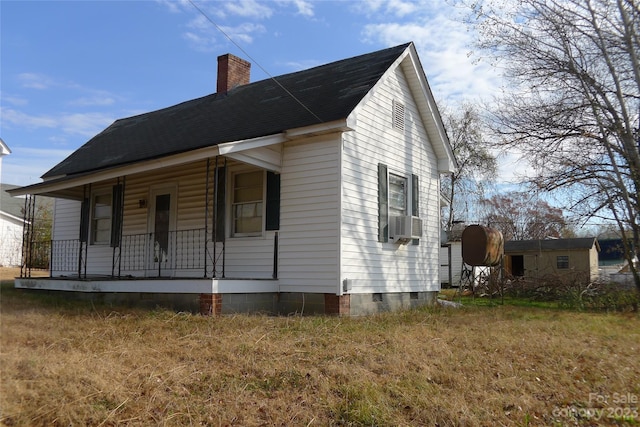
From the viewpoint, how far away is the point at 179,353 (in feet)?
19.7

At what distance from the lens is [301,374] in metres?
5.29

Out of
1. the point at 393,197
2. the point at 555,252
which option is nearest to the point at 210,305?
the point at 393,197

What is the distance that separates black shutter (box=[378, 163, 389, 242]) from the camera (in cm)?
1084

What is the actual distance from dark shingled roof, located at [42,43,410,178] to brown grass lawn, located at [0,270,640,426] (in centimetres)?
418

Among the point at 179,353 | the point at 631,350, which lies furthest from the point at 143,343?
the point at 631,350

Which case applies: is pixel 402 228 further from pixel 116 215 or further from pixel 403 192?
pixel 116 215

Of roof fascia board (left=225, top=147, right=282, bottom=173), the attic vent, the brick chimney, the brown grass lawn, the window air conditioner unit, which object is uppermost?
the brick chimney

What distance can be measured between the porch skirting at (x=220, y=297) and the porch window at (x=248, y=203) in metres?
1.44

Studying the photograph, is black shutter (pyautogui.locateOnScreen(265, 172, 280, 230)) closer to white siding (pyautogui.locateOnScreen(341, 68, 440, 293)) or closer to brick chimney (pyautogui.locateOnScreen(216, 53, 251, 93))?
white siding (pyautogui.locateOnScreen(341, 68, 440, 293))

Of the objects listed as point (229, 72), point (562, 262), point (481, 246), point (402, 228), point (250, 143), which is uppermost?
point (229, 72)

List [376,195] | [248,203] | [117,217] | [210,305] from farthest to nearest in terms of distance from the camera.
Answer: [117,217]
[248,203]
[376,195]
[210,305]

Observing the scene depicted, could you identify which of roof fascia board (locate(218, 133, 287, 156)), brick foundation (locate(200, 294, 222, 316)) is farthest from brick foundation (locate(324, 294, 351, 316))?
roof fascia board (locate(218, 133, 287, 156))

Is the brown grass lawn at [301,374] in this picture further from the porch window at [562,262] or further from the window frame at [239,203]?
the porch window at [562,262]

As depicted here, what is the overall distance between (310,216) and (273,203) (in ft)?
2.95
